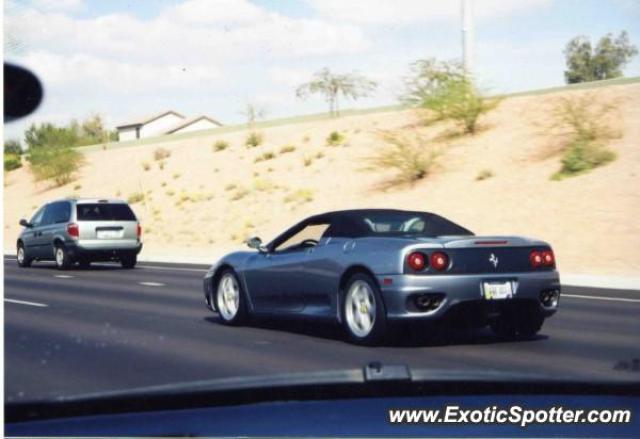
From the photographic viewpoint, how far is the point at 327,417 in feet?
14.4

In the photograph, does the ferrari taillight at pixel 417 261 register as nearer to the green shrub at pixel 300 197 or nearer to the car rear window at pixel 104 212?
the car rear window at pixel 104 212

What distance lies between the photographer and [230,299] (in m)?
13.4

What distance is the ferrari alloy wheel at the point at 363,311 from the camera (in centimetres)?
1091

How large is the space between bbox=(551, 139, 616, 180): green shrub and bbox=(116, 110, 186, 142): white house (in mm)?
77131

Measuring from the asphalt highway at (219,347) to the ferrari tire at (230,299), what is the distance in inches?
7.0

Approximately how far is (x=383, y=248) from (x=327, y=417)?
21.9 feet

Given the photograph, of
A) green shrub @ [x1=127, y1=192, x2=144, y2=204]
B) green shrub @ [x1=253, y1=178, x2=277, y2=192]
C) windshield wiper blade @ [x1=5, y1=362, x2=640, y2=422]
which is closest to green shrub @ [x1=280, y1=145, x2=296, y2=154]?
green shrub @ [x1=253, y1=178, x2=277, y2=192]

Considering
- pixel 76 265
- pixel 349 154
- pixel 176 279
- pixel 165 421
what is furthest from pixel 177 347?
pixel 349 154

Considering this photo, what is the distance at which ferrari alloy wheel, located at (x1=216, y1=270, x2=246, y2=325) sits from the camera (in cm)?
1316

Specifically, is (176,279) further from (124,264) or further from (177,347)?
(177,347)

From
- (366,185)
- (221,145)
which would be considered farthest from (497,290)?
(221,145)

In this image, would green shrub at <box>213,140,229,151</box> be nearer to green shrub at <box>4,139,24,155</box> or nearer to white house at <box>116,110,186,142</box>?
green shrub at <box>4,139,24,155</box>

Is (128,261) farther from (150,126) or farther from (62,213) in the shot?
(150,126)

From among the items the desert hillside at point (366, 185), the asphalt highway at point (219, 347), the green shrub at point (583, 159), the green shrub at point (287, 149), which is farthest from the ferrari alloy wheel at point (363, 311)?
the green shrub at point (287, 149)
